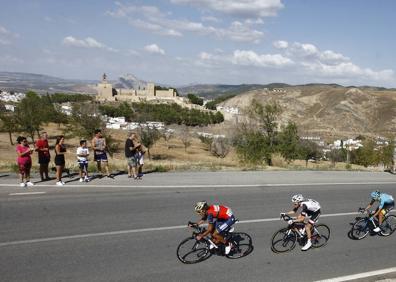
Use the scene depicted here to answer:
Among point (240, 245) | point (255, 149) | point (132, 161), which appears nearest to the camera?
point (240, 245)

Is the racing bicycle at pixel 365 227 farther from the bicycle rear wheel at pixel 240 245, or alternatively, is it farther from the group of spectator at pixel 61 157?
the group of spectator at pixel 61 157

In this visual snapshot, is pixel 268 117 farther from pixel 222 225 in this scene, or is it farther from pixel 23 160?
pixel 222 225

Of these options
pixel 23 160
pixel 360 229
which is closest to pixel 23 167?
pixel 23 160

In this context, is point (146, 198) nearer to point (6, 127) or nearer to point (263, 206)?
point (263, 206)

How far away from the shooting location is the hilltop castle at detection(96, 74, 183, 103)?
5797 inches

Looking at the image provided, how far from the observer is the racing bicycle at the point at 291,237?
9.12m

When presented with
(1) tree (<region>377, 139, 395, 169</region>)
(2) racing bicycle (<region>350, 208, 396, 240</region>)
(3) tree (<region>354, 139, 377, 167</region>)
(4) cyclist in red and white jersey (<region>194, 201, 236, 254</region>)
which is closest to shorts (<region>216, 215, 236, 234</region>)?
(4) cyclist in red and white jersey (<region>194, 201, 236, 254</region>)

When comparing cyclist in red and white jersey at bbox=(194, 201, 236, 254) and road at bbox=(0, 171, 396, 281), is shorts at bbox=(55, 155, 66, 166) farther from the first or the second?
cyclist in red and white jersey at bbox=(194, 201, 236, 254)

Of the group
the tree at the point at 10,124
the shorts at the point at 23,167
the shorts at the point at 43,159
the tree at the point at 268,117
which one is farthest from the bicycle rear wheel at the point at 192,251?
the tree at the point at 10,124

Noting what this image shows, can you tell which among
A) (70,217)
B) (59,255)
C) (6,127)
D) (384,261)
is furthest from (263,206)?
(6,127)

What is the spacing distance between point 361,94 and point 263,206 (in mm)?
170348

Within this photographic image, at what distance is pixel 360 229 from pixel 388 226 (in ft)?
3.42

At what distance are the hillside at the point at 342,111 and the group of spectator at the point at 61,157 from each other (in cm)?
11752

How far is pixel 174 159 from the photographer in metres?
49.1
